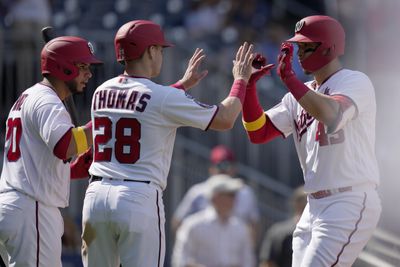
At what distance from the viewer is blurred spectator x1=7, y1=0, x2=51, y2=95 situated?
13.4 m

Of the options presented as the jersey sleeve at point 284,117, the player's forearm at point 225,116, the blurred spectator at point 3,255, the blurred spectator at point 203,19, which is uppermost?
the player's forearm at point 225,116

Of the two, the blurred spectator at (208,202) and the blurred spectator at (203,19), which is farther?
the blurred spectator at (203,19)

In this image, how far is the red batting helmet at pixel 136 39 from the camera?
24.0 feet

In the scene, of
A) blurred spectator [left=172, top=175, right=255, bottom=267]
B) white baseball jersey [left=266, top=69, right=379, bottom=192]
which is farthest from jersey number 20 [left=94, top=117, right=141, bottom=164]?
blurred spectator [left=172, top=175, right=255, bottom=267]

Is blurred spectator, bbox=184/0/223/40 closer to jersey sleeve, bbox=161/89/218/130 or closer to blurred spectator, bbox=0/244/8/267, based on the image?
blurred spectator, bbox=0/244/8/267

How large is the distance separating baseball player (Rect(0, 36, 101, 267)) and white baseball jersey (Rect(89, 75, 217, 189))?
0.22 metres

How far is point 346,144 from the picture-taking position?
7.17 metres

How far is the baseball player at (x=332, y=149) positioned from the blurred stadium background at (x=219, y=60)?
4116 mm

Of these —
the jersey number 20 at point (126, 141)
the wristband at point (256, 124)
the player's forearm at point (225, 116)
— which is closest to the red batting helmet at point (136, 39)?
the jersey number 20 at point (126, 141)

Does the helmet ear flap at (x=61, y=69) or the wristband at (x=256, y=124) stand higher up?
the helmet ear flap at (x=61, y=69)

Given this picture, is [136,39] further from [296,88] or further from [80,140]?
[296,88]

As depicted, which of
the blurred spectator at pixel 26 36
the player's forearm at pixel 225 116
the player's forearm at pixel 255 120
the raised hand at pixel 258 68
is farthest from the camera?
the blurred spectator at pixel 26 36

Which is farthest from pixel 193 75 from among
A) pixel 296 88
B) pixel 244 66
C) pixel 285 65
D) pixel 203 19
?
pixel 203 19

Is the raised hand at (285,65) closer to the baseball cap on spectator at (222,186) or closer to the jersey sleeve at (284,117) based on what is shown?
the jersey sleeve at (284,117)
